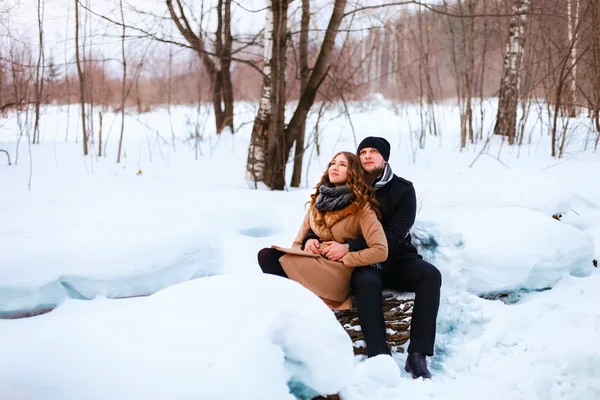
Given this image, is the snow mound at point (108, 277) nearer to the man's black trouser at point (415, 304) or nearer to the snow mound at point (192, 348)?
the snow mound at point (192, 348)

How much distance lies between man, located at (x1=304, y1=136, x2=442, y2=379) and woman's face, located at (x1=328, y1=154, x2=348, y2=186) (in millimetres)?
190

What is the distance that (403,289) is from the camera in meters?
2.83

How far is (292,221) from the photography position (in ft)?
13.4

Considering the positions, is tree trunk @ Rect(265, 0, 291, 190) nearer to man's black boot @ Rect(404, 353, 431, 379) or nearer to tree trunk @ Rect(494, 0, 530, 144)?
man's black boot @ Rect(404, 353, 431, 379)

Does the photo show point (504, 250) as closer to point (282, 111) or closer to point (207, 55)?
point (282, 111)

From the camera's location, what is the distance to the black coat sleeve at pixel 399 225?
2.76 metres

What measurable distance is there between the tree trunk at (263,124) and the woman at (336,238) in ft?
9.19

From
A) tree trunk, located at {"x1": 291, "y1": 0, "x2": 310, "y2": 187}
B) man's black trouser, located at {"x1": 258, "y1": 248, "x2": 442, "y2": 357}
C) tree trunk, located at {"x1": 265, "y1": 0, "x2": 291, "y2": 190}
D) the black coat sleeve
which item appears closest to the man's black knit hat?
the black coat sleeve

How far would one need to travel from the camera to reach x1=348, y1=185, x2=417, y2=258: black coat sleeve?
2762 mm

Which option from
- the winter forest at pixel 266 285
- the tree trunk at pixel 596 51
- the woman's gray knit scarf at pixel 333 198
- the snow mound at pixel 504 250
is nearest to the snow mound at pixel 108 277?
the winter forest at pixel 266 285

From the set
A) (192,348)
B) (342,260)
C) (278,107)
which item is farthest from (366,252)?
(278,107)

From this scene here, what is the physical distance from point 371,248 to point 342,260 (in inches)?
6.6

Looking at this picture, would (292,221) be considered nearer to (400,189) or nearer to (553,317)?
(400,189)

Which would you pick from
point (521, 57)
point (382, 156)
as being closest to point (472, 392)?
point (382, 156)
